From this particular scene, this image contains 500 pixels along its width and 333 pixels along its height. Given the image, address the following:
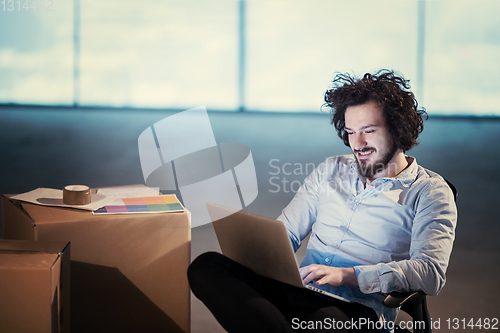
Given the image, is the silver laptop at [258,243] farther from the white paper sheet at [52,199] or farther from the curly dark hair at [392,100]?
the curly dark hair at [392,100]

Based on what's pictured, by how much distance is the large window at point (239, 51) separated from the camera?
6.06m

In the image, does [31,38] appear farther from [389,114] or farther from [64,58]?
[389,114]

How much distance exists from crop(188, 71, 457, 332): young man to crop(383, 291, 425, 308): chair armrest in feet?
0.18

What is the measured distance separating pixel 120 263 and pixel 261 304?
52 centimetres

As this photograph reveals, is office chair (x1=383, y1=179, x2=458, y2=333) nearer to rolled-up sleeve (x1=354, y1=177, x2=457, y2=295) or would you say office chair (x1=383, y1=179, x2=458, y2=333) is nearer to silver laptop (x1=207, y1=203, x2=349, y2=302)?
rolled-up sleeve (x1=354, y1=177, x2=457, y2=295)

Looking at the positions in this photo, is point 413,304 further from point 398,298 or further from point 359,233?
point 359,233

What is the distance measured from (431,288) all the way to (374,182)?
1.25ft

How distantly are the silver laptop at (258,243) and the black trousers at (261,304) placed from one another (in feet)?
0.11

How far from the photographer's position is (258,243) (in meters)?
1.12

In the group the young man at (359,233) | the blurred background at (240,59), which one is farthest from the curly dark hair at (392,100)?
the blurred background at (240,59)

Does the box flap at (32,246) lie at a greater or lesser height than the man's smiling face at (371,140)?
lesser

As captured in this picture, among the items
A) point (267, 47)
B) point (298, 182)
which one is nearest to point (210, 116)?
point (267, 47)

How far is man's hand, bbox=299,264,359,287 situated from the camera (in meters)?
1.16

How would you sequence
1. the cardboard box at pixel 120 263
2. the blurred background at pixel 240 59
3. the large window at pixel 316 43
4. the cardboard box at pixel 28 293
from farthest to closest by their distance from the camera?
the large window at pixel 316 43 < the blurred background at pixel 240 59 < the cardboard box at pixel 120 263 < the cardboard box at pixel 28 293
